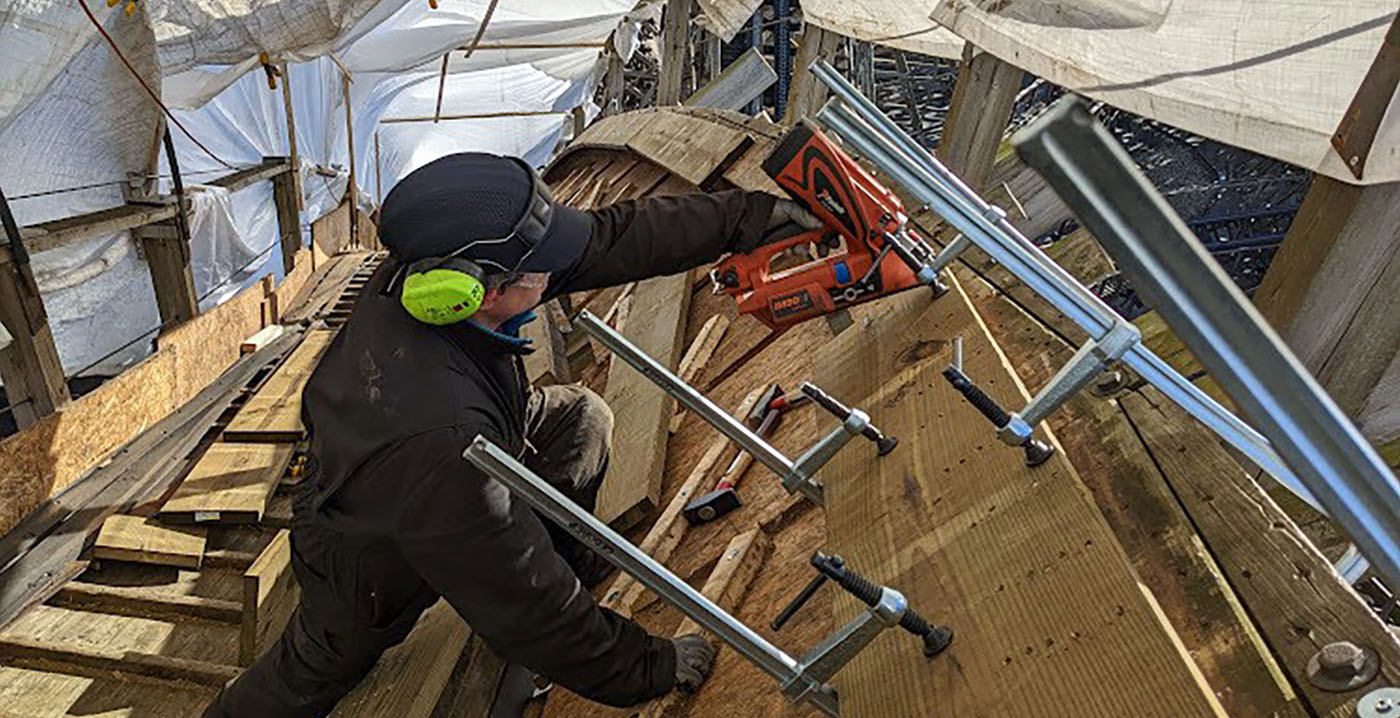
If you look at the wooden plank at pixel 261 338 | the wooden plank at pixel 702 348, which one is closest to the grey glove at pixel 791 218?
the wooden plank at pixel 702 348

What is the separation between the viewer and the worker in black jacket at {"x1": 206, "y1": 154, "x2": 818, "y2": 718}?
98.8 inches

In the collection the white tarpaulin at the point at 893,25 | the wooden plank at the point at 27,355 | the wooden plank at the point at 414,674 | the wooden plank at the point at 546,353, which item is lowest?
the wooden plank at the point at 27,355

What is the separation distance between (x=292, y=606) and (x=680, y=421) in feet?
5.53

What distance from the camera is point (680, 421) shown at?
13.1ft

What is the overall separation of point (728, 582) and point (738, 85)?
18.9ft

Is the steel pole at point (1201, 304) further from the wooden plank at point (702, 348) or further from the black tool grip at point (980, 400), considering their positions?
the wooden plank at point (702, 348)

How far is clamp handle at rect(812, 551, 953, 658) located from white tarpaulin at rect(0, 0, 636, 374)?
5.89 m

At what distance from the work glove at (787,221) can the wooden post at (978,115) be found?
172cm

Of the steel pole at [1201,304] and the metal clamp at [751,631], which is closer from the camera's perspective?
the steel pole at [1201,304]

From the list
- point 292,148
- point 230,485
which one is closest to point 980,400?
point 230,485

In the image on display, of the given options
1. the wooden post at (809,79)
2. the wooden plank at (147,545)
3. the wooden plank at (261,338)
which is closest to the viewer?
the wooden plank at (147,545)

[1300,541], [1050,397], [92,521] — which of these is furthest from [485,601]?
[92,521]

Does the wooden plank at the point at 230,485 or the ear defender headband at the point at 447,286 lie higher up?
the ear defender headband at the point at 447,286

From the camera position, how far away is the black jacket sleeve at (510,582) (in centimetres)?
247
